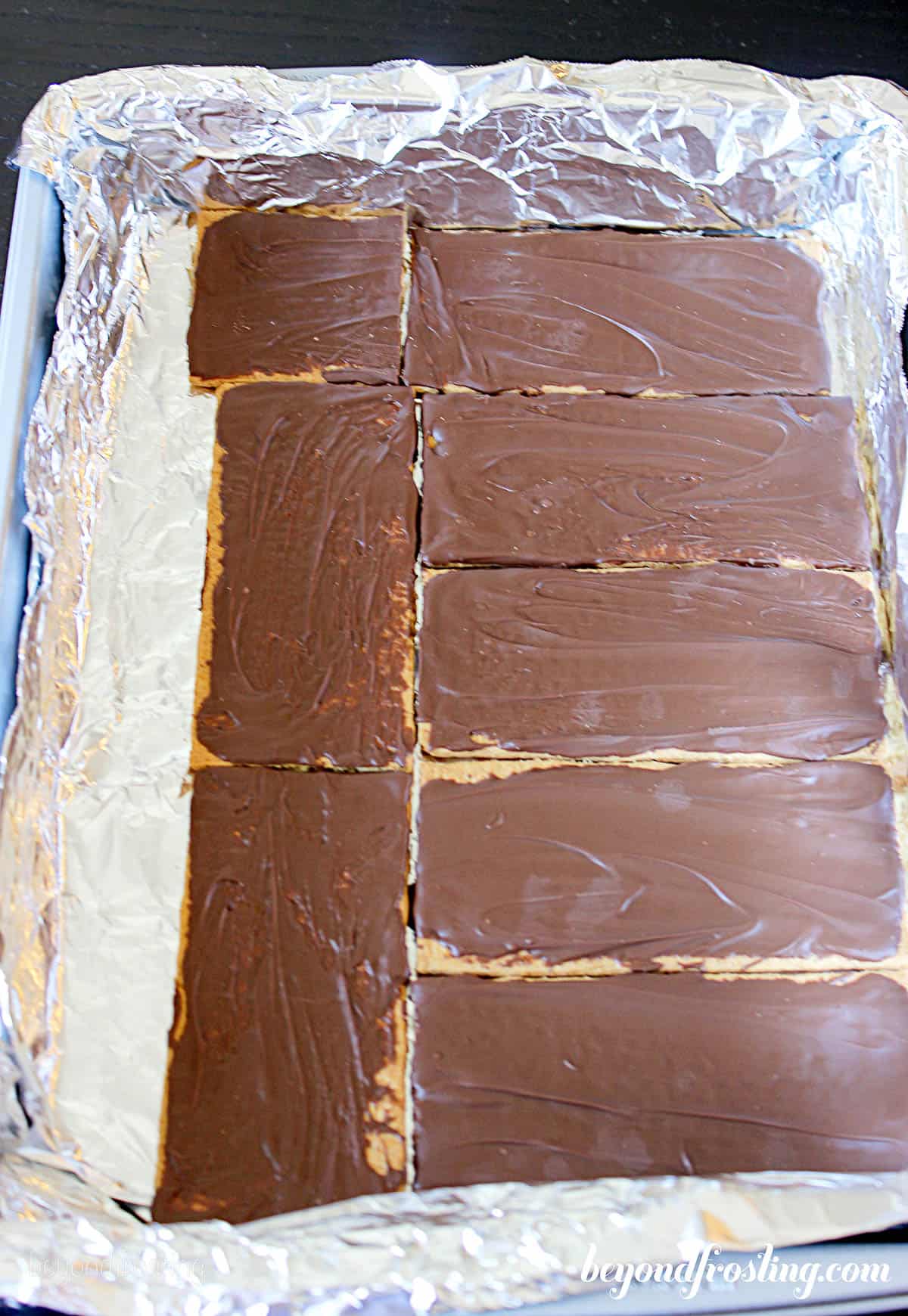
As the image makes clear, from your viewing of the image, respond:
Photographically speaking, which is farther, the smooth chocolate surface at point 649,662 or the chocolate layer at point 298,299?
the chocolate layer at point 298,299

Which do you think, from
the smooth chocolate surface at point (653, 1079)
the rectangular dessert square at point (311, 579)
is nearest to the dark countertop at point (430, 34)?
the rectangular dessert square at point (311, 579)

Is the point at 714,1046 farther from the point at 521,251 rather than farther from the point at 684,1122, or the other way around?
the point at 521,251

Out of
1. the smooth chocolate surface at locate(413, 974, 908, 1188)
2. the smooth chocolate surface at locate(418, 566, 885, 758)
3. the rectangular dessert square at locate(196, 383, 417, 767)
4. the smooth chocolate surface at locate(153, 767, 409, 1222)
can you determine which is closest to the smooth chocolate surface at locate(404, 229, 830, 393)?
the rectangular dessert square at locate(196, 383, 417, 767)

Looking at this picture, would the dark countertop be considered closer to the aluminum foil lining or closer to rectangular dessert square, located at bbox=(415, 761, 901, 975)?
the aluminum foil lining

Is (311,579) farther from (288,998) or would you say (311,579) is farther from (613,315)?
(613,315)

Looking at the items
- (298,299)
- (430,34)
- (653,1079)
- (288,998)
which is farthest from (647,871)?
(430,34)

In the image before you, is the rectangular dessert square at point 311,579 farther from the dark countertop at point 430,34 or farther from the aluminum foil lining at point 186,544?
the dark countertop at point 430,34
